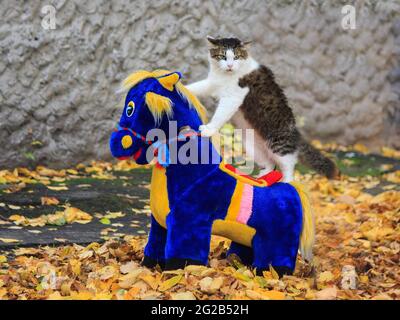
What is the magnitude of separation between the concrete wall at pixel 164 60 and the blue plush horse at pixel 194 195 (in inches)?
129

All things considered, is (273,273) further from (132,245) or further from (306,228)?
(132,245)

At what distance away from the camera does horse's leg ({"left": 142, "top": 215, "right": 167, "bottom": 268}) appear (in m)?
3.63

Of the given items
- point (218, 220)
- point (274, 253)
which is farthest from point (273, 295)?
point (218, 220)

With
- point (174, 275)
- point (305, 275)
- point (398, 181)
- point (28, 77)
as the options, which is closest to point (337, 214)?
point (398, 181)

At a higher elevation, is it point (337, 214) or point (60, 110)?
point (60, 110)

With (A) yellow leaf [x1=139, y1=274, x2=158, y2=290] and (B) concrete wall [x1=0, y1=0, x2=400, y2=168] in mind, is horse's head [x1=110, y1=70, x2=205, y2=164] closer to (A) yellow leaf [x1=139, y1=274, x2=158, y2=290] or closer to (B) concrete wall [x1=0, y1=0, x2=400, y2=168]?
(A) yellow leaf [x1=139, y1=274, x2=158, y2=290]

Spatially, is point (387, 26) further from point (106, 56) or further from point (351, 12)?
point (106, 56)

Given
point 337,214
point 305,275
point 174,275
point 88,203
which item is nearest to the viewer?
point 174,275

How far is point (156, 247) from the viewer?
3.66m

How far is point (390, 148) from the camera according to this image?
834 centimetres

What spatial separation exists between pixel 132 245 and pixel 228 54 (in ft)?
4.34

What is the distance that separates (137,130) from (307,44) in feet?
16.6

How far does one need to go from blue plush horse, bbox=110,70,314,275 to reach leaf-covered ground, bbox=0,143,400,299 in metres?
0.14

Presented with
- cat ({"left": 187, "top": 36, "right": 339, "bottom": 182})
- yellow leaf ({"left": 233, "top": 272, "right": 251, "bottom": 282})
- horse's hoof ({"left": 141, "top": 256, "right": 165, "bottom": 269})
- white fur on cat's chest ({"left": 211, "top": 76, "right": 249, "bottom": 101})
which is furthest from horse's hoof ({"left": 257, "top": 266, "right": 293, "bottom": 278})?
white fur on cat's chest ({"left": 211, "top": 76, "right": 249, "bottom": 101})
